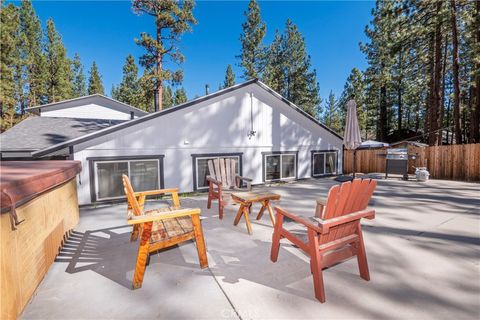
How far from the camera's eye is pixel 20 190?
1727mm

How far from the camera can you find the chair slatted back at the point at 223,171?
18.1 ft

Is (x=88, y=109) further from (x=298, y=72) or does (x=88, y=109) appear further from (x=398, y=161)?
(x=298, y=72)

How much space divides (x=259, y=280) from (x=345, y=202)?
50.3 inches

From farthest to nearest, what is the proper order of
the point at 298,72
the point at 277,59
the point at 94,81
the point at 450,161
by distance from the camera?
the point at 94,81, the point at 298,72, the point at 277,59, the point at 450,161

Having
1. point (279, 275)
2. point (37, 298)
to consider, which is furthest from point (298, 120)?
point (37, 298)

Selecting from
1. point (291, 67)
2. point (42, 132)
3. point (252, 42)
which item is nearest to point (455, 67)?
point (291, 67)

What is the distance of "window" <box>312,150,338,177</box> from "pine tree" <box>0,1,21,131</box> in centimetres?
2374

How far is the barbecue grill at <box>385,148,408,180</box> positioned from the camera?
30.7ft

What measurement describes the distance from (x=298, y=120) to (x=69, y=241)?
8.94m

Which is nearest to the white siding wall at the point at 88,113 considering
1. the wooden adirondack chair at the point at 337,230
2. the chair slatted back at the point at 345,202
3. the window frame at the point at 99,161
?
the window frame at the point at 99,161

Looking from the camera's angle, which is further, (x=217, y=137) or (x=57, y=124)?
(x=57, y=124)

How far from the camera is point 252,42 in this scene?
66.5ft

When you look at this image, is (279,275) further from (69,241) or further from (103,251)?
(69,241)

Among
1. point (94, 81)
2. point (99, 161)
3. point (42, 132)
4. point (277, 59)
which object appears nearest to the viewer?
point (99, 161)
